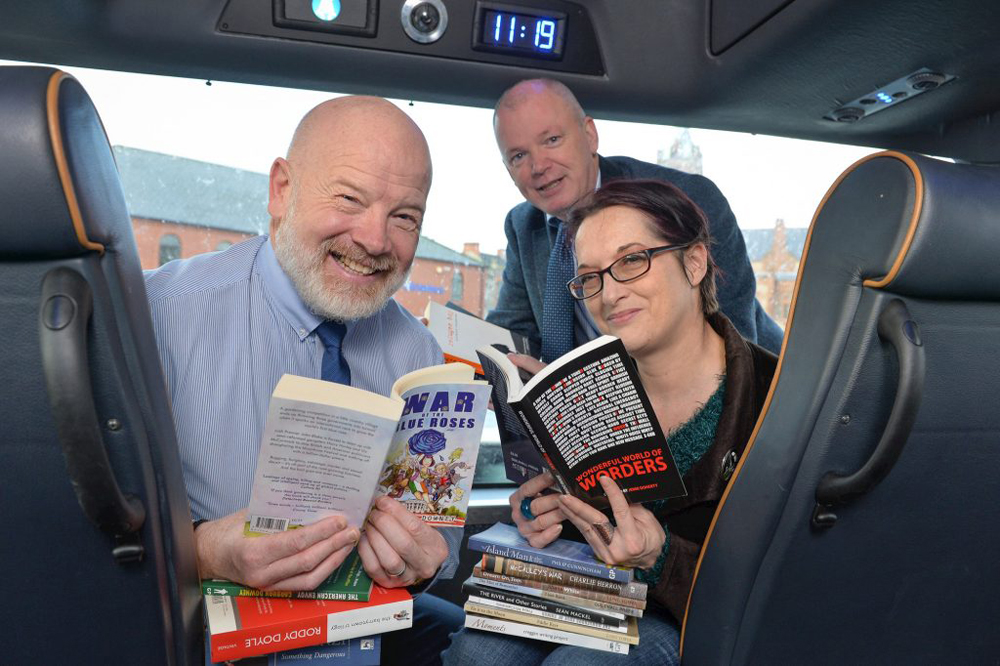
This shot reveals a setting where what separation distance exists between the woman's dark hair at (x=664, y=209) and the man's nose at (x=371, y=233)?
0.47 metres

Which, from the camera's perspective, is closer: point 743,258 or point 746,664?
point 746,664

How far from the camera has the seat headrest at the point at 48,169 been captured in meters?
0.89

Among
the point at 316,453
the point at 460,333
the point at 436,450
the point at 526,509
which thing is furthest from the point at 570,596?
the point at 460,333

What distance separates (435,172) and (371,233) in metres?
0.84

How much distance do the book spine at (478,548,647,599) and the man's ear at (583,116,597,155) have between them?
1.55 meters

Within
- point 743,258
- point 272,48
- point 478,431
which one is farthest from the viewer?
point 743,258

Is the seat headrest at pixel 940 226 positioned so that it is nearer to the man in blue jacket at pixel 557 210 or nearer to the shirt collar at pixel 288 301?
the shirt collar at pixel 288 301

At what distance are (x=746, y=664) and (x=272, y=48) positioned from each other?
185 cm

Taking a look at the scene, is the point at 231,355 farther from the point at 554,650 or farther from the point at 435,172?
the point at 435,172

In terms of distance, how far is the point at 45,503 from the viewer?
3.29 feet

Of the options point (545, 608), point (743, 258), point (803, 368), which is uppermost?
point (743, 258)

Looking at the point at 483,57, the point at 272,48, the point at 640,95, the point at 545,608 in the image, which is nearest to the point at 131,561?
the point at 545,608

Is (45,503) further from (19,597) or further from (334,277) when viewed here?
(334,277)

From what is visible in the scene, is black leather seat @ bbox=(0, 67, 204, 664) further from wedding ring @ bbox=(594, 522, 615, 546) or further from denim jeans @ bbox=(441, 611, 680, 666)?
wedding ring @ bbox=(594, 522, 615, 546)
